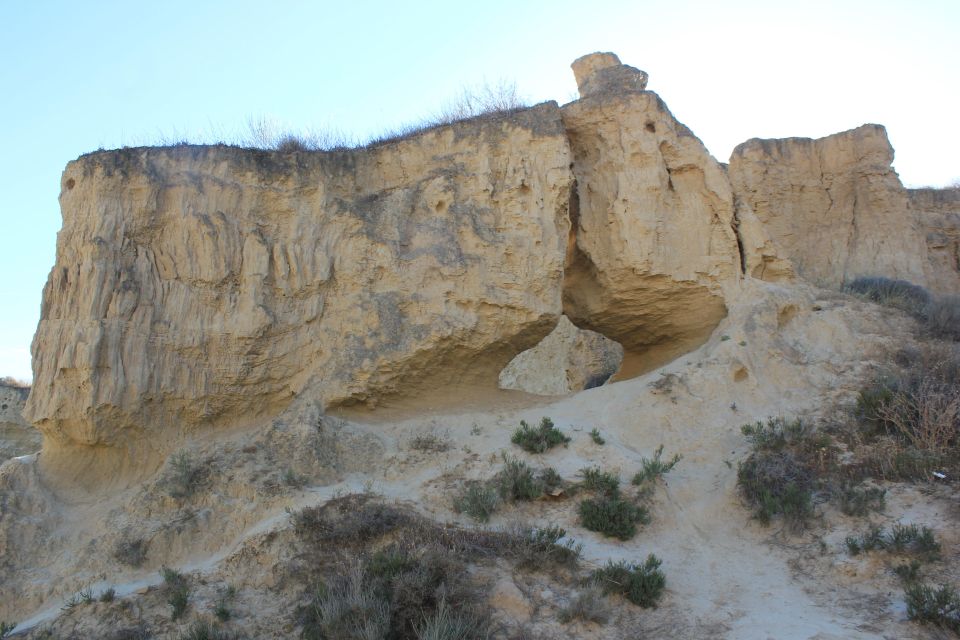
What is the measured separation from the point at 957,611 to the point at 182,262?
8.40 m

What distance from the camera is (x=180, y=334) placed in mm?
8477

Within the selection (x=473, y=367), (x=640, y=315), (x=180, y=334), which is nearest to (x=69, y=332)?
(x=180, y=334)

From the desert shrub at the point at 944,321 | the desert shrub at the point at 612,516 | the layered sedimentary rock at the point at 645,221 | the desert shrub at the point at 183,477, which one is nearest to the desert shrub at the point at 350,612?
the desert shrub at the point at 612,516

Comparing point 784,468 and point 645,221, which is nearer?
point 784,468

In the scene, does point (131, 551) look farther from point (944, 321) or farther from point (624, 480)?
point (944, 321)

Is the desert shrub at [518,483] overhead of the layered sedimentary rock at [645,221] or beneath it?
beneath

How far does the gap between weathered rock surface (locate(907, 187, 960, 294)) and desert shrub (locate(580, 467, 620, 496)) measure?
433 inches

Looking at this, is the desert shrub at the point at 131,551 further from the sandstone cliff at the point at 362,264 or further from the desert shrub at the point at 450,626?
the desert shrub at the point at 450,626

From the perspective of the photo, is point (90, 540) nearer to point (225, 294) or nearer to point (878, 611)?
point (225, 294)

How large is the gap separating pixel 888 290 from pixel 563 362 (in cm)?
823

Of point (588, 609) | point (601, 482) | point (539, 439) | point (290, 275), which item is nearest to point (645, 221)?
point (539, 439)

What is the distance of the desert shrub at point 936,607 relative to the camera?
17.3ft

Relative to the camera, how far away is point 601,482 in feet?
24.4

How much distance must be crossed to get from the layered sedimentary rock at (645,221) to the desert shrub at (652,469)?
10.8 feet
